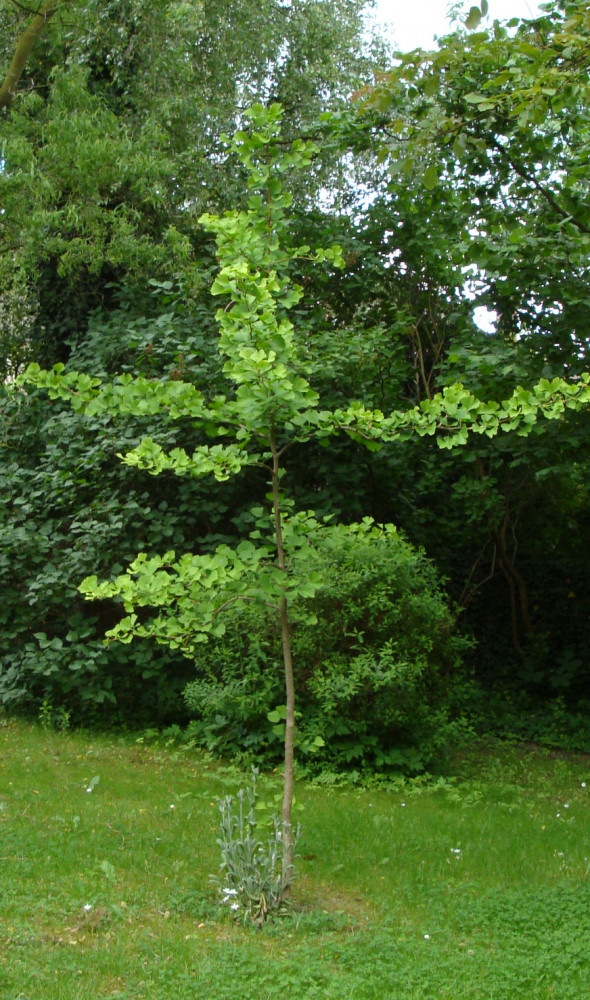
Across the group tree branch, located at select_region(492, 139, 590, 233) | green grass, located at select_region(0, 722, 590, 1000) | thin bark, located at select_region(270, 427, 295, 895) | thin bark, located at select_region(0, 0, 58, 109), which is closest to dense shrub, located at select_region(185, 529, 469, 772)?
green grass, located at select_region(0, 722, 590, 1000)

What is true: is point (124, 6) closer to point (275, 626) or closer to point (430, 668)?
point (275, 626)

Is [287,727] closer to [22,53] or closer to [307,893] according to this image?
[307,893]

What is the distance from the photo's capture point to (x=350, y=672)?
8133mm

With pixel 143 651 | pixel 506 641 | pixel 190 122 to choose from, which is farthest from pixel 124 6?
pixel 506 641

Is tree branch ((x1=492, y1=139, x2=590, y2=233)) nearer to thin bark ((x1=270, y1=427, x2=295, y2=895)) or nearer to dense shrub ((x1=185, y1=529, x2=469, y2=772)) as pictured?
dense shrub ((x1=185, y1=529, x2=469, y2=772))

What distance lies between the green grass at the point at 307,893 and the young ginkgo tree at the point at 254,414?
2.02ft

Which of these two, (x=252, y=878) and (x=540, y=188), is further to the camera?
(x=540, y=188)

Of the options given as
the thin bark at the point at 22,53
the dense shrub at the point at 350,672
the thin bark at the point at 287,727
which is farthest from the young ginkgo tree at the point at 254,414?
the thin bark at the point at 22,53

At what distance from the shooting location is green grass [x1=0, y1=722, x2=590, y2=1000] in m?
4.14

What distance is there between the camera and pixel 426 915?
5031mm

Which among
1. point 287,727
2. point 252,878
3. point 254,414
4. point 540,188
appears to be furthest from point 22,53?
point 252,878

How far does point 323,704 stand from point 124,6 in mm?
7733

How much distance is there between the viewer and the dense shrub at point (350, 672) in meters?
8.18

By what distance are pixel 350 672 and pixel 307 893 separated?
2.96 m
